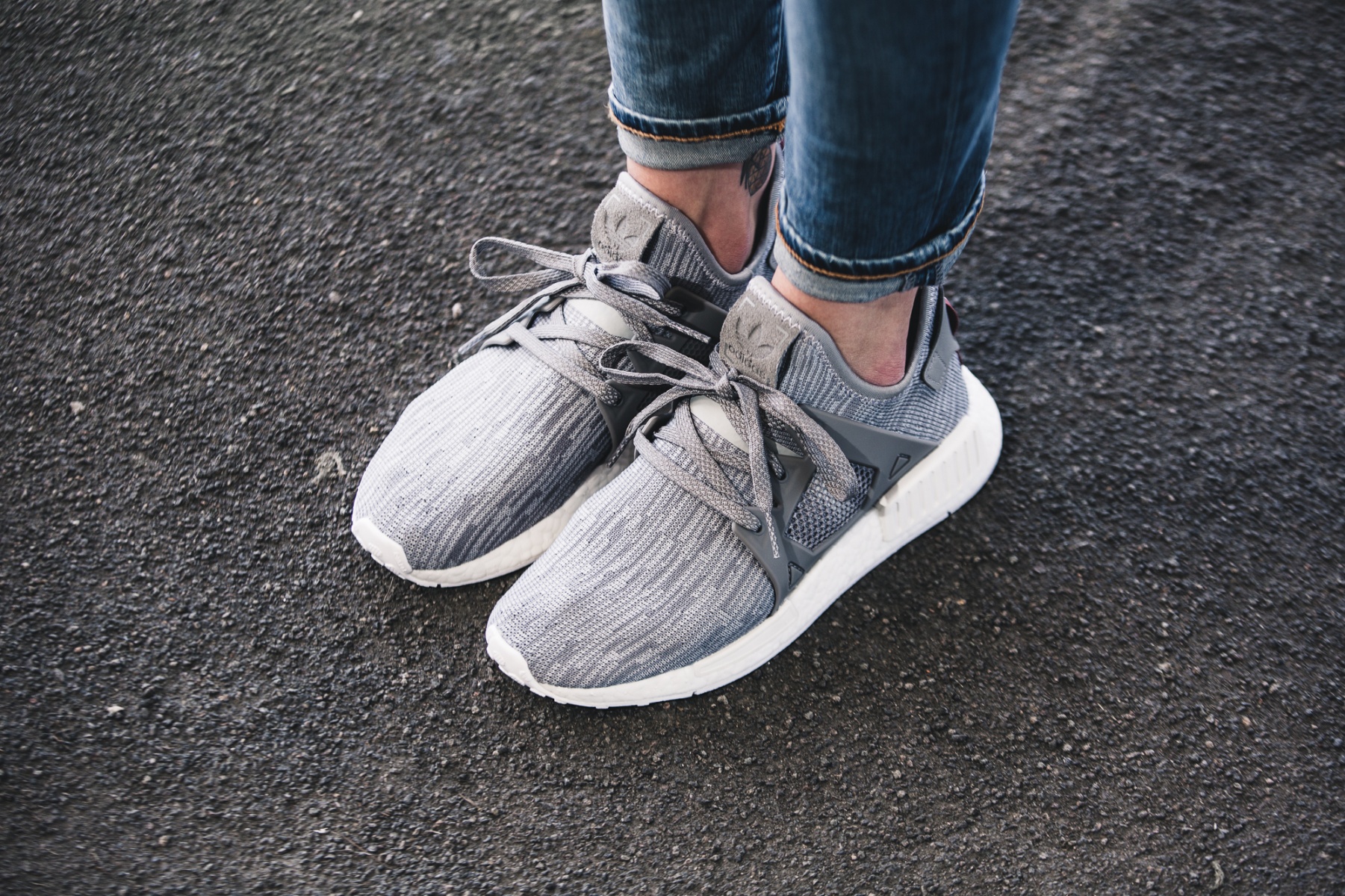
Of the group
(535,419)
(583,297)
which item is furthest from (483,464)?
(583,297)

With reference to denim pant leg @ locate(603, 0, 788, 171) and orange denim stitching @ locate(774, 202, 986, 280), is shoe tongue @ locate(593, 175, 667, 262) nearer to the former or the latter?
denim pant leg @ locate(603, 0, 788, 171)

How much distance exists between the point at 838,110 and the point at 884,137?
33 mm

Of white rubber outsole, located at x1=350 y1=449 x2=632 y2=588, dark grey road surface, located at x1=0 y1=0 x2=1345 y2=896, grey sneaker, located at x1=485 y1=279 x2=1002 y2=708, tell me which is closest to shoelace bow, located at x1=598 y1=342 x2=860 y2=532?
grey sneaker, located at x1=485 y1=279 x2=1002 y2=708

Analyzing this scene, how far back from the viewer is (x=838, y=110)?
53 cm

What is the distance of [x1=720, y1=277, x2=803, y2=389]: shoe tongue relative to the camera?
696mm

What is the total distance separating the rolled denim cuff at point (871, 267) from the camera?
2.02 ft

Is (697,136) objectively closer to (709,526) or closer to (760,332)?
(760,332)

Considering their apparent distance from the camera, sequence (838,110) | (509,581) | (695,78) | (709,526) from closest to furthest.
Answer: (838,110) → (695,78) → (709,526) → (509,581)

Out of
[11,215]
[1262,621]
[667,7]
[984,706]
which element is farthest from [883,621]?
[11,215]

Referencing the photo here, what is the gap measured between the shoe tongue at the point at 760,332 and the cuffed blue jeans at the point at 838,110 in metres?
0.04

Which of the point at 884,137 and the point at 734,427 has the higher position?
the point at 884,137

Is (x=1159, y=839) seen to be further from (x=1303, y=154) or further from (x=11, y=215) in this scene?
(x=11, y=215)

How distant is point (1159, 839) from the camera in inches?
32.0

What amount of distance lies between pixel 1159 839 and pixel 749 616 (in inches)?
17.2
